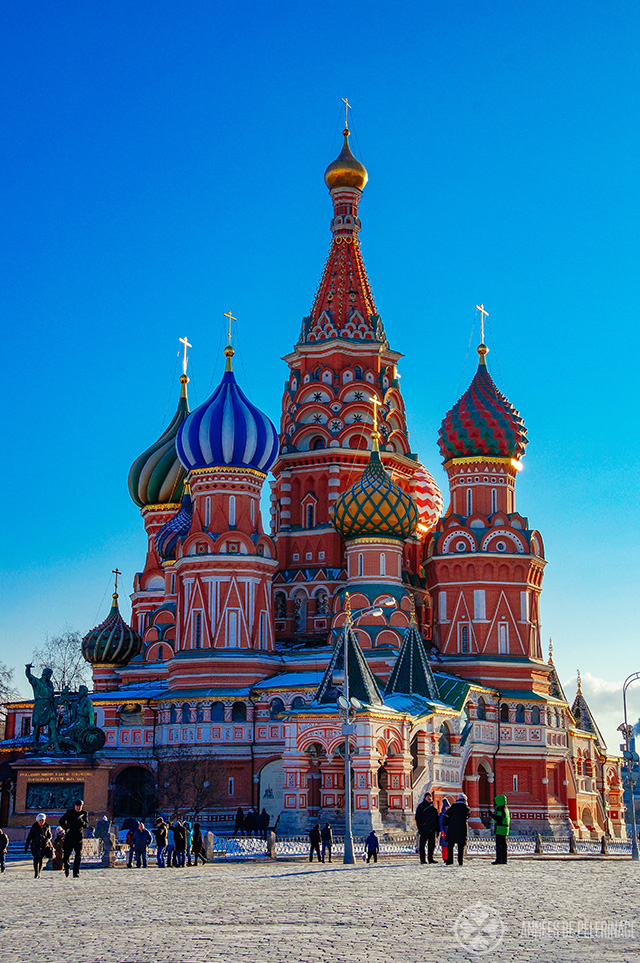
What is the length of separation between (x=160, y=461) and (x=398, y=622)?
15.6 m

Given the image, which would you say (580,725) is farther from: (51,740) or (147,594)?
(51,740)

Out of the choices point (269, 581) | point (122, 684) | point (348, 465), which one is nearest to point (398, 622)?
point (269, 581)

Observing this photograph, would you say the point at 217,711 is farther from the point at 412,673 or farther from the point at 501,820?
the point at 501,820

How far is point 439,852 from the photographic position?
2755cm

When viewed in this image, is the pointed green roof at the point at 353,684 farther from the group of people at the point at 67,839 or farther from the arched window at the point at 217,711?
the group of people at the point at 67,839

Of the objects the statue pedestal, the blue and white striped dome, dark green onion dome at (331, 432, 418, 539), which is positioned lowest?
the statue pedestal

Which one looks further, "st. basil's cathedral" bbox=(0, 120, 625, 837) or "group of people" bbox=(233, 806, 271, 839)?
"st. basil's cathedral" bbox=(0, 120, 625, 837)

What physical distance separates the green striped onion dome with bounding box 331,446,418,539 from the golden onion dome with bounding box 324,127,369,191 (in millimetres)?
14125

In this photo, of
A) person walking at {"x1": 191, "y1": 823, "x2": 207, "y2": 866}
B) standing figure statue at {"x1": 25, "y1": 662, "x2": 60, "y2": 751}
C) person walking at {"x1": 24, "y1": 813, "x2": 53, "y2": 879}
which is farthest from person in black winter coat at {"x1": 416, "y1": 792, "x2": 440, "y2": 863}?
standing figure statue at {"x1": 25, "y1": 662, "x2": 60, "y2": 751}

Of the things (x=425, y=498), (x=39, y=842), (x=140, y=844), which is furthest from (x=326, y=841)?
(x=425, y=498)

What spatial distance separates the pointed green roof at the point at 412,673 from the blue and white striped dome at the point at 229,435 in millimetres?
8453

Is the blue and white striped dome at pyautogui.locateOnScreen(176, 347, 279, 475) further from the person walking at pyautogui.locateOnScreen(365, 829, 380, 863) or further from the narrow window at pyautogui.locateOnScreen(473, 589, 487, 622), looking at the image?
the person walking at pyautogui.locateOnScreen(365, 829, 380, 863)

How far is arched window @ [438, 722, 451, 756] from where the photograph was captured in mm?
38188

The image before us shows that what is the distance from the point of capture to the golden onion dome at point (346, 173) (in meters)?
50.9
